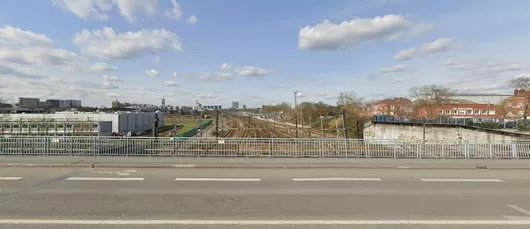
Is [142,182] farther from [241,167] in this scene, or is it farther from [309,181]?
[309,181]

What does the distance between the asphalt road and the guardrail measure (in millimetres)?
2913

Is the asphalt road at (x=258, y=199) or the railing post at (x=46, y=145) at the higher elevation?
the railing post at (x=46, y=145)

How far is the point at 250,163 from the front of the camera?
11414 mm

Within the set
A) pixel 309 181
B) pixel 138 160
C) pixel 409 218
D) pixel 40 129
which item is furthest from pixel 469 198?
pixel 40 129

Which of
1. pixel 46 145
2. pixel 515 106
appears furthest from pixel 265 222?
pixel 515 106

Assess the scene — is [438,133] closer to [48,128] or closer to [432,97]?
[432,97]

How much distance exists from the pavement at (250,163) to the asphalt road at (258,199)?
2.86 ft

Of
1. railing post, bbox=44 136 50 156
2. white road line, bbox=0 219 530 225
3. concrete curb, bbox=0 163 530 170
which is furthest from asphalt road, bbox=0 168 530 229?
railing post, bbox=44 136 50 156

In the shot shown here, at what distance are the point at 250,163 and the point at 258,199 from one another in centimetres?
488

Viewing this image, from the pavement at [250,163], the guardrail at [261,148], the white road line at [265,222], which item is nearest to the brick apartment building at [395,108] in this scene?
the guardrail at [261,148]

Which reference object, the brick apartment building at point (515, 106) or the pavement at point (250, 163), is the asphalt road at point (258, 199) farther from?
the brick apartment building at point (515, 106)

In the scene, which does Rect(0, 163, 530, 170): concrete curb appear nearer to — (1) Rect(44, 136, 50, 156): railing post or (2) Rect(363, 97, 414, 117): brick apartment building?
(1) Rect(44, 136, 50, 156): railing post

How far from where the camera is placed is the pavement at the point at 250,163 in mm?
10782

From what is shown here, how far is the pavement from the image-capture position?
10.8m
